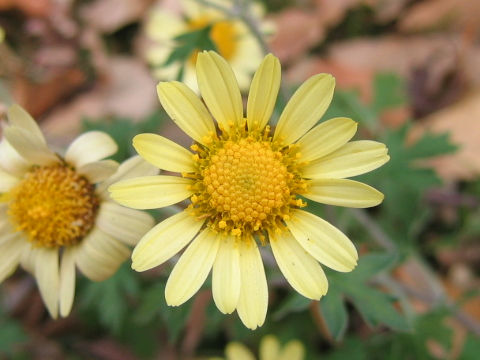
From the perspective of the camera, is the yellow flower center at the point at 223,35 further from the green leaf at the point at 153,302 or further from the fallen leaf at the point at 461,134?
the green leaf at the point at 153,302

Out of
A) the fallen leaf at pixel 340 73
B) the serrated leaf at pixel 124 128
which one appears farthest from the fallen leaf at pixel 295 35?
the serrated leaf at pixel 124 128

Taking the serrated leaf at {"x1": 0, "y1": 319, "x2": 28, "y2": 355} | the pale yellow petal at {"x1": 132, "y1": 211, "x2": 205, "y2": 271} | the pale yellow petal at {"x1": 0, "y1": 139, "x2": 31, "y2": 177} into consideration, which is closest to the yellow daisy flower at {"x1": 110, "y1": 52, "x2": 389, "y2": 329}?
the pale yellow petal at {"x1": 132, "y1": 211, "x2": 205, "y2": 271}

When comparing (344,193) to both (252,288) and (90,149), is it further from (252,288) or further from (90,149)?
(90,149)

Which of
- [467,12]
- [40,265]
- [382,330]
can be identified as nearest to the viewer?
[40,265]

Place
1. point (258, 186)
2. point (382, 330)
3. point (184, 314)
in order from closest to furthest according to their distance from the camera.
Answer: point (258, 186), point (184, 314), point (382, 330)

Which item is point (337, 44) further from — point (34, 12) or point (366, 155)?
point (366, 155)


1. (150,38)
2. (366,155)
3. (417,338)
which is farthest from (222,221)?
(150,38)
